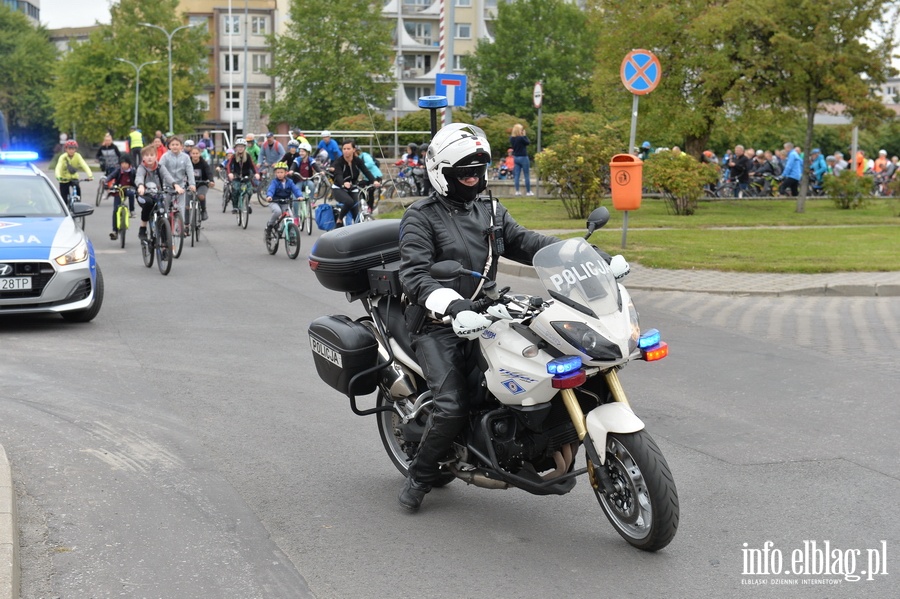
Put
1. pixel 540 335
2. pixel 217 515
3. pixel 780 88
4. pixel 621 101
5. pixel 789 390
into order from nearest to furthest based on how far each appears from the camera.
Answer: pixel 540 335
pixel 217 515
pixel 789 390
pixel 780 88
pixel 621 101

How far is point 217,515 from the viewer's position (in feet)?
18.5

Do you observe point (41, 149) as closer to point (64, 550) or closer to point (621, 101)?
point (621, 101)

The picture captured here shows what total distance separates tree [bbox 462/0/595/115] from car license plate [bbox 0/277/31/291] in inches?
2838

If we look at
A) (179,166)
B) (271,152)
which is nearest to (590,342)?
(179,166)

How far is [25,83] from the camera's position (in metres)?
106

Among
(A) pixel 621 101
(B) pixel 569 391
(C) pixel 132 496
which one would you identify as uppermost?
(A) pixel 621 101

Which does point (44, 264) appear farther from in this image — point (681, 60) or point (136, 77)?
point (136, 77)

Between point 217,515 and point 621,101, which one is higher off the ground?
point 621,101

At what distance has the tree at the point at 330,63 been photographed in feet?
268

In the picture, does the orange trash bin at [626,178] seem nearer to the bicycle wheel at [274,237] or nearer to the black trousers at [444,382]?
the bicycle wheel at [274,237]

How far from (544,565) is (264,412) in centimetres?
333

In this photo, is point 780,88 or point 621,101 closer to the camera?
point 780,88

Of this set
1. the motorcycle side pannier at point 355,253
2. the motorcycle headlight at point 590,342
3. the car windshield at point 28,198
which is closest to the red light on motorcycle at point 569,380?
the motorcycle headlight at point 590,342

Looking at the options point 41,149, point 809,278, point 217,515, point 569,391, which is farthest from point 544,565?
point 41,149
